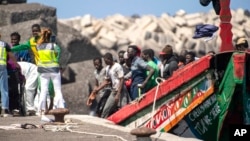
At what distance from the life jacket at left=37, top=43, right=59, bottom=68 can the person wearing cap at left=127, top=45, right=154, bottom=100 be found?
154 centimetres

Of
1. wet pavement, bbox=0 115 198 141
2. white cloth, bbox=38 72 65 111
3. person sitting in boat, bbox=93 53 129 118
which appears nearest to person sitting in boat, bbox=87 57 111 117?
person sitting in boat, bbox=93 53 129 118

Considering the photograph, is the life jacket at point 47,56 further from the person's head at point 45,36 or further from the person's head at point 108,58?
the person's head at point 108,58

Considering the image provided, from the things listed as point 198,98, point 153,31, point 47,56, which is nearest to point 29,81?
point 47,56

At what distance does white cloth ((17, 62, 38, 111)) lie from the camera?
19562 millimetres

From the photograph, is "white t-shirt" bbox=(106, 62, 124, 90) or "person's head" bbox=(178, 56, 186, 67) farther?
"person's head" bbox=(178, 56, 186, 67)

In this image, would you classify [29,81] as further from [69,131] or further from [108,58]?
[69,131]

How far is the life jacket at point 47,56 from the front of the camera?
18812mm

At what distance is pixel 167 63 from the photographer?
19812mm

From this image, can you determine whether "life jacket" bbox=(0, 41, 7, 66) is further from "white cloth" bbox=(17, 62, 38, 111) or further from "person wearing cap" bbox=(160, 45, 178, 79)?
"person wearing cap" bbox=(160, 45, 178, 79)

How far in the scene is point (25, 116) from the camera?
18.8 m

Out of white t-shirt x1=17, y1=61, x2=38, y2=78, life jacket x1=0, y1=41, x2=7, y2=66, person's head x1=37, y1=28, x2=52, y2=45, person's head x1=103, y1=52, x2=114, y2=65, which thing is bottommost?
white t-shirt x1=17, y1=61, x2=38, y2=78

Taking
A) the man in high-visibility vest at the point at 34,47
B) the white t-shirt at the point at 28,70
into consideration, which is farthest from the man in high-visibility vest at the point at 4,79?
the white t-shirt at the point at 28,70

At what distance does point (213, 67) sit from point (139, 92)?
189 cm

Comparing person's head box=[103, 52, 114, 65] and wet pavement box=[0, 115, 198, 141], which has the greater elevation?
person's head box=[103, 52, 114, 65]
